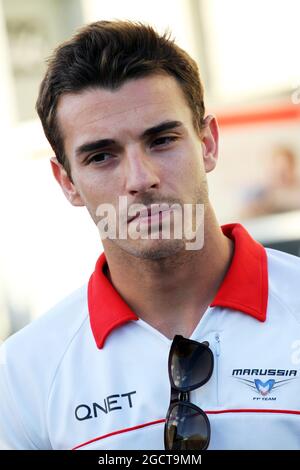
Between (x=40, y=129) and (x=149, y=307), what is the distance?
385 centimetres

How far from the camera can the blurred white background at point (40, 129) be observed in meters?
5.99

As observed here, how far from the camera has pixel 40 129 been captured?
247 inches

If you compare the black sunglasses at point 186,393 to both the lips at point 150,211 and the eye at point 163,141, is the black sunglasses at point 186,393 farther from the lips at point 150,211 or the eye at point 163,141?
the eye at point 163,141

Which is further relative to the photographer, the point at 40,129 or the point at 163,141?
the point at 40,129

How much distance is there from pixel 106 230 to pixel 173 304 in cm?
27

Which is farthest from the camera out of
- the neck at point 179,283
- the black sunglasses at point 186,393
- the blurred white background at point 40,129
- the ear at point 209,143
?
the blurred white background at point 40,129

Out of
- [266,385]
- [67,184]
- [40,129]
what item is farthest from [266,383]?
[40,129]

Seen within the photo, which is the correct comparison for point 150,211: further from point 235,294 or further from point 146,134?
point 235,294

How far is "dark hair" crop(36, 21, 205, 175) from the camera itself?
2.52 m

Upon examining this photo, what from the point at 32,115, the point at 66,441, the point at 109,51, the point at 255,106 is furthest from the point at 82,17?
the point at 66,441

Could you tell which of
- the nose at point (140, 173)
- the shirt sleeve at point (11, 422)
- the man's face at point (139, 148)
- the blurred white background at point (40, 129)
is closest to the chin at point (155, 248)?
the man's face at point (139, 148)

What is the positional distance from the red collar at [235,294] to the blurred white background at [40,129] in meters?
3.27

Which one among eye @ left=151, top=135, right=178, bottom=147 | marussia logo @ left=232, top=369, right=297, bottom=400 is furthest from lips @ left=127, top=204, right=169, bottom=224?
marussia logo @ left=232, top=369, right=297, bottom=400

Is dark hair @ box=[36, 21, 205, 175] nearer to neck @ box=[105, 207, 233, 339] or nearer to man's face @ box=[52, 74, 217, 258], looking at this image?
man's face @ box=[52, 74, 217, 258]
